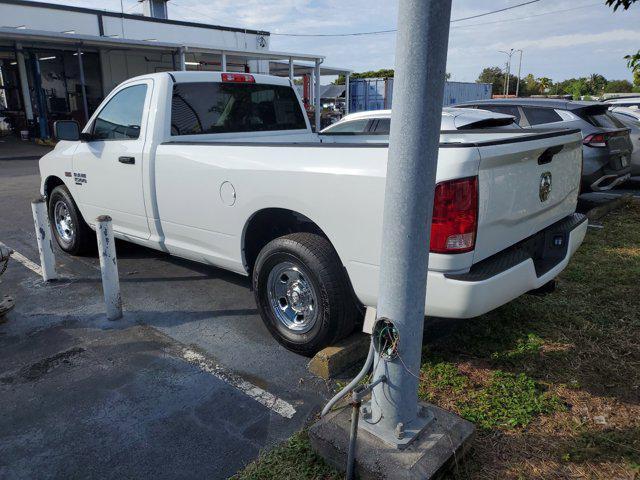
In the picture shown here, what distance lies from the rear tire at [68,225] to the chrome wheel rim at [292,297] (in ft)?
10.4

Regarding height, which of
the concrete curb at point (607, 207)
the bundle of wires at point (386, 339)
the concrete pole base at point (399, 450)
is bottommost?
the concrete curb at point (607, 207)

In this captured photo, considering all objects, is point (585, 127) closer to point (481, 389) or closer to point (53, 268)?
point (481, 389)

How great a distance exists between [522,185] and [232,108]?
3050mm

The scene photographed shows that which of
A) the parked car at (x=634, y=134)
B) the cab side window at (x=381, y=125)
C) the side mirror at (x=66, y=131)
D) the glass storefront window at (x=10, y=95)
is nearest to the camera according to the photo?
the side mirror at (x=66, y=131)

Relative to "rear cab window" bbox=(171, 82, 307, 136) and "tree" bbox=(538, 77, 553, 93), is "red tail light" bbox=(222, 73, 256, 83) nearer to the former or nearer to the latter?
"rear cab window" bbox=(171, 82, 307, 136)

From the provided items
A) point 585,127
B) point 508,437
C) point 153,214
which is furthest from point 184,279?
point 585,127

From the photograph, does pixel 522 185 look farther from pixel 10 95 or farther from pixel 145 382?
pixel 10 95

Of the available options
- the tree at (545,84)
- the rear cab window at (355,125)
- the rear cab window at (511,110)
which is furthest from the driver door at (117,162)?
the tree at (545,84)

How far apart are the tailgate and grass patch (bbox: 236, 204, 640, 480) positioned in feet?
2.89

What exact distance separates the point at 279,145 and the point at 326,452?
2052 millimetres

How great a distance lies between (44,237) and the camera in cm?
505

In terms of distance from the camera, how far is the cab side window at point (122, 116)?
4891 millimetres

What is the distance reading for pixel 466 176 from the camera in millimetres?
2701

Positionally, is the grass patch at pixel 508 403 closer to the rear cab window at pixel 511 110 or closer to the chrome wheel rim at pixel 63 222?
the chrome wheel rim at pixel 63 222
